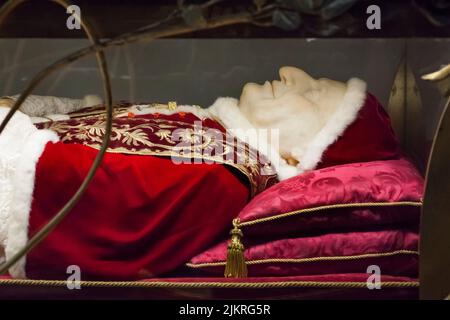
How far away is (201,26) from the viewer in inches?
32.9

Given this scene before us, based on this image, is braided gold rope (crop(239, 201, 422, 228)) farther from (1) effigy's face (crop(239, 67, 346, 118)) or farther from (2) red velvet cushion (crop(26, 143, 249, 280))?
(1) effigy's face (crop(239, 67, 346, 118))

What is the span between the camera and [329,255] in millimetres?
1192

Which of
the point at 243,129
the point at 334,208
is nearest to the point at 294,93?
the point at 243,129

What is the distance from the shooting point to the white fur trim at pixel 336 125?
142 cm

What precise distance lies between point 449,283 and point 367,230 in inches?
8.2

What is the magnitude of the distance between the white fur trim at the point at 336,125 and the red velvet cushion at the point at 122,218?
25cm

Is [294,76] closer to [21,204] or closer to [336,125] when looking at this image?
[336,125]

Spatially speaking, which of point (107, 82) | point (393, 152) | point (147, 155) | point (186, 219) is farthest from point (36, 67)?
point (393, 152)

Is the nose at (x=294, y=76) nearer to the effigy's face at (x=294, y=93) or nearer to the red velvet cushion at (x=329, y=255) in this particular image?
the effigy's face at (x=294, y=93)

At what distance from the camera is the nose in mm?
1564

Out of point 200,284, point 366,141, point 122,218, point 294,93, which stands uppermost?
point 294,93

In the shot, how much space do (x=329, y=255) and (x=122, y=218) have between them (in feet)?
1.06

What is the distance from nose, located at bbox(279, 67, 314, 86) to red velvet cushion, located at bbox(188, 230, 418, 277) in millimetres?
451

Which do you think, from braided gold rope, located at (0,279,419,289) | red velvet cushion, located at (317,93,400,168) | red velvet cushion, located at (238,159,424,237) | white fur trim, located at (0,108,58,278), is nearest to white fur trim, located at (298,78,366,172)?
red velvet cushion, located at (317,93,400,168)
